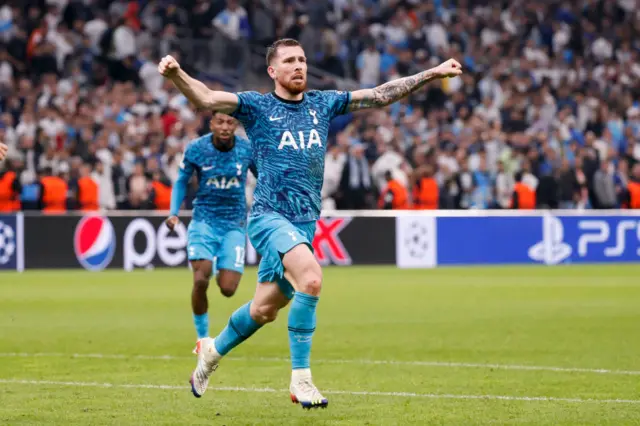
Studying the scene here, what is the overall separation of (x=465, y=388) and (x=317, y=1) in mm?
23067

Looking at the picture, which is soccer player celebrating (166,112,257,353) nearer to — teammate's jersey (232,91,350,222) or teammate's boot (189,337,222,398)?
teammate's boot (189,337,222,398)

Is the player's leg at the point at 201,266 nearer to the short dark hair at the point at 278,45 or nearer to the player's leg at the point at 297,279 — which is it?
the player's leg at the point at 297,279

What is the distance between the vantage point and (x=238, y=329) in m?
8.57

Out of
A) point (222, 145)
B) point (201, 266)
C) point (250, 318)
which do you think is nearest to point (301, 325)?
point (250, 318)

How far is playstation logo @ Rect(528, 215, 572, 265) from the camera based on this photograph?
88.4 feet

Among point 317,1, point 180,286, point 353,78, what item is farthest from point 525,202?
point 180,286

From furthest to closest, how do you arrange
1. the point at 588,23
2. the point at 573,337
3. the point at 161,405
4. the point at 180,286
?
the point at 588,23, the point at 180,286, the point at 573,337, the point at 161,405

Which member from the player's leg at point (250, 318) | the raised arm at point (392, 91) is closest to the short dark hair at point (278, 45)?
the raised arm at point (392, 91)

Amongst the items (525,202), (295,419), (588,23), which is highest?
(588,23)

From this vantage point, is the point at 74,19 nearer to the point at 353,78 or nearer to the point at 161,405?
the point at 353,78

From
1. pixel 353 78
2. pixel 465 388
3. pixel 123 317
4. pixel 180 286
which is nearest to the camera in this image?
pixel 465 388

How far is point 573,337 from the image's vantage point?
1329 cm

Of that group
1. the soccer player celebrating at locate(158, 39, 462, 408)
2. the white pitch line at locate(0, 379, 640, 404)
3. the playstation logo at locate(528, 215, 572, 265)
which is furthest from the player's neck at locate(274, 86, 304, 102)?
the playstation logo at locate(528, 215, 572, 265)

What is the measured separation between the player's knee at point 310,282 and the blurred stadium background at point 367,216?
0.81 metres
